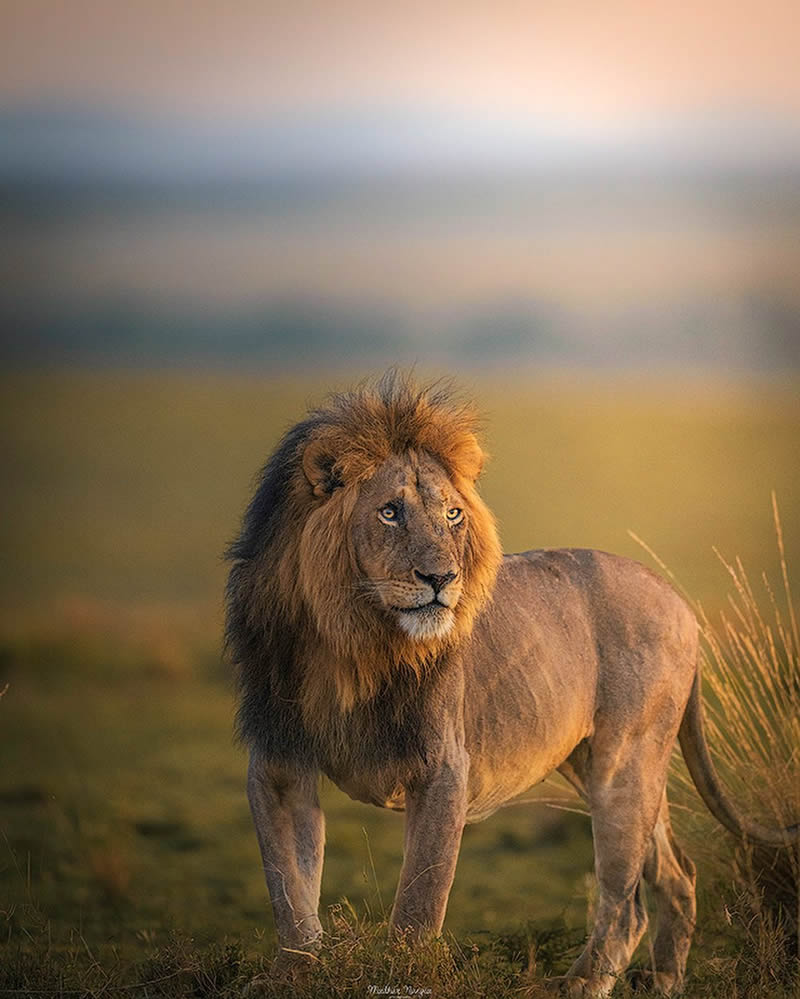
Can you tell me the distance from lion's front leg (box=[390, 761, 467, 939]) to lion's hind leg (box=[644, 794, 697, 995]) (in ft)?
4.95

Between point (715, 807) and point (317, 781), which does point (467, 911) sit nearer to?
point (715, 807)

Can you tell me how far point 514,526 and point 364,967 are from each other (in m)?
17.0

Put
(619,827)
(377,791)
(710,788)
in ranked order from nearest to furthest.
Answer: (377,791) → (619,827) → (710,788)

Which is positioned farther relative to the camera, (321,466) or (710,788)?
(710,788)

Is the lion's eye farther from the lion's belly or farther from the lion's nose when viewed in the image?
the lion's belly

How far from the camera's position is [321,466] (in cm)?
495

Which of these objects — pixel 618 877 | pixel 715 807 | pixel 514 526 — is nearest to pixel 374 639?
pixel 618 877

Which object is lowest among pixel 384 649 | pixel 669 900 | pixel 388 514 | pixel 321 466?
pixel 669 900

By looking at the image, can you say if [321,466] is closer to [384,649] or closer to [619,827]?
[384,649]

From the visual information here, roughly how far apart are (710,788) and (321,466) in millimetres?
2341

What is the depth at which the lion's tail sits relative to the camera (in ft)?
20.5

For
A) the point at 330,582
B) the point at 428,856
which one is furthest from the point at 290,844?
the point at 330,582

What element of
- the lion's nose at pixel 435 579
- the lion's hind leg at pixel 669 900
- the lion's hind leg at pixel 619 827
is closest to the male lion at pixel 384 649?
the lion's nose at pixel 435 579

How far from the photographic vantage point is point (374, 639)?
4891mm
